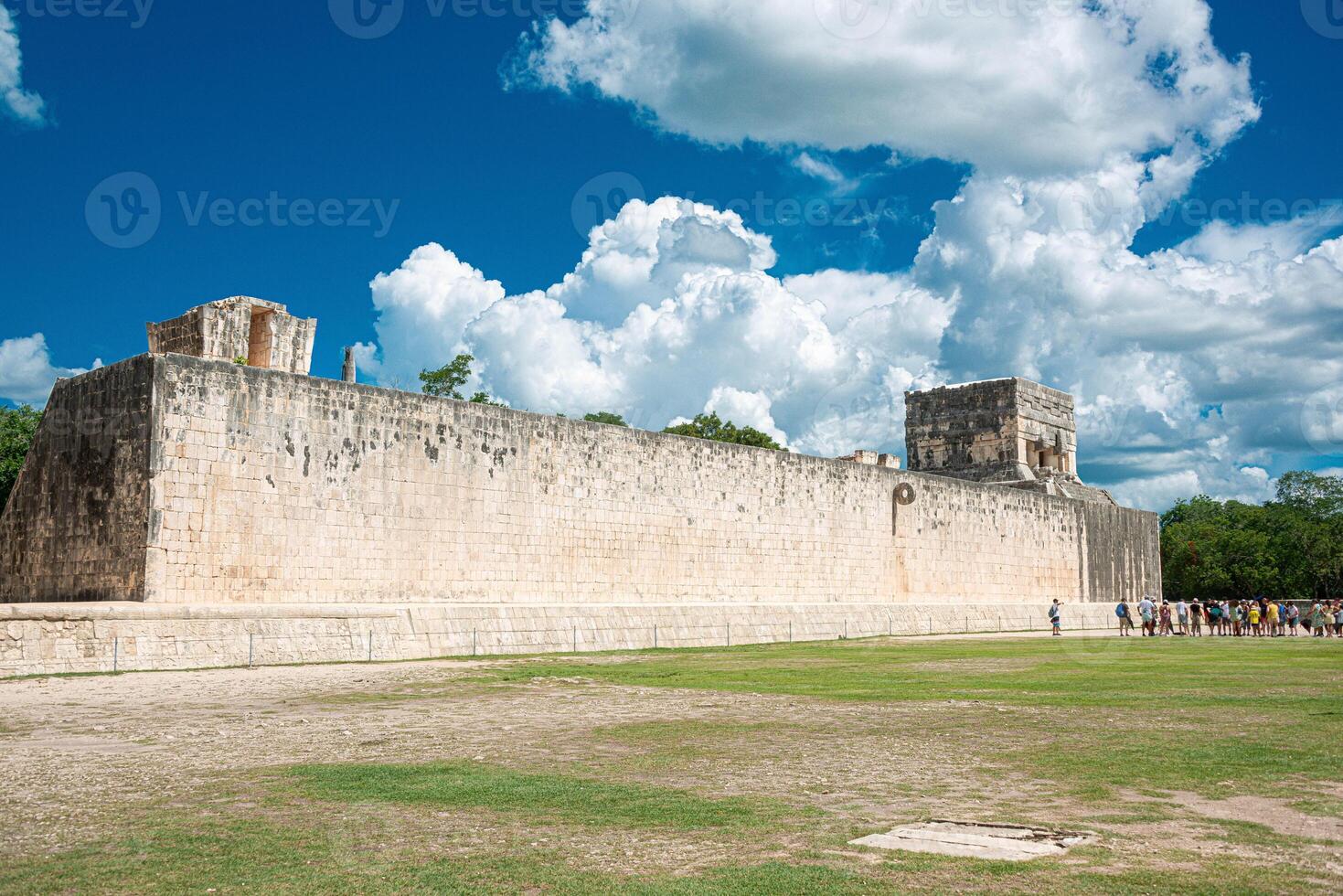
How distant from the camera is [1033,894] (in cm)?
393

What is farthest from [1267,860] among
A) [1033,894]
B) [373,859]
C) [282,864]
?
[282,864]

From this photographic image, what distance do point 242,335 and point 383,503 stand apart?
3.32 metres

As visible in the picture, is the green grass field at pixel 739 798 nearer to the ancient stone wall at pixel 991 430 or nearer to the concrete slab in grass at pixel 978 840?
the concrete slab in grass at pixel 978 840

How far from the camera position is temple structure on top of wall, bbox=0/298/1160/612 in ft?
51.1

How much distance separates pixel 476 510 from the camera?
750 inches

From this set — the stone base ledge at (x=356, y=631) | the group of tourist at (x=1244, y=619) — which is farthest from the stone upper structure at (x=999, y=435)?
the stone base ledge at (x=356, y=631)

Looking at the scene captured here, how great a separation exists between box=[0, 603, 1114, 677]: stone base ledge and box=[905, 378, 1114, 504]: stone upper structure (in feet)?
44.5

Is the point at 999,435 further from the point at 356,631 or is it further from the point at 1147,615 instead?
the point at 356,631

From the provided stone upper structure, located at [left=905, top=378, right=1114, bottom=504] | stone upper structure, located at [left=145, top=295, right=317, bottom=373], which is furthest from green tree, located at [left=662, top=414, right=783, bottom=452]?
stone upper structure, located at [left=145, top=295, right=317, bottom=373]

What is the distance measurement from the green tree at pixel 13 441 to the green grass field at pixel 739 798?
20.4 m

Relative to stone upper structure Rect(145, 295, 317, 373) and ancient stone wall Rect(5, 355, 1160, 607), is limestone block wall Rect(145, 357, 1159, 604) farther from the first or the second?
stone upper structure Rect(145, 295, 317, 373)

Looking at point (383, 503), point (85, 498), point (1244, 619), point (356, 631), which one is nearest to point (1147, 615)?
point (1244, 619)

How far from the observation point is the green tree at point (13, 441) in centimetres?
2706

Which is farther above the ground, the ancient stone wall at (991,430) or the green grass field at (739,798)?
the ancient stone wall at (991,430)
